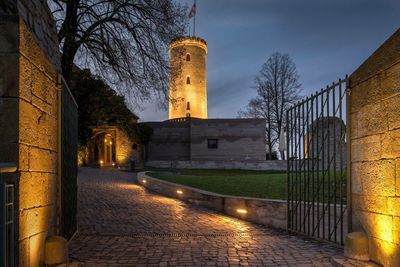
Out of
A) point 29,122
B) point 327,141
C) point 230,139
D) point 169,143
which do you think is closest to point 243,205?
point 327,141

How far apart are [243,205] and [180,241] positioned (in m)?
3.40

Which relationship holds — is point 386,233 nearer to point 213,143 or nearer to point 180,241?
point 180,241

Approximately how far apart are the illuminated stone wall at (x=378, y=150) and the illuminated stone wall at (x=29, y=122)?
165 inches

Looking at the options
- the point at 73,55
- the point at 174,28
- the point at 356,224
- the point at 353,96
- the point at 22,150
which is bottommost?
the point at 356,224

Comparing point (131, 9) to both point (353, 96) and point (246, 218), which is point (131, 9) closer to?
point (246, 218)

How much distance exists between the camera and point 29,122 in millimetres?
4395

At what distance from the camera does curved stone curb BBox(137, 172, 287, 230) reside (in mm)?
9242

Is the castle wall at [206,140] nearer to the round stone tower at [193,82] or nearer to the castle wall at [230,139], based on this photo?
the castle wall at [230,139]

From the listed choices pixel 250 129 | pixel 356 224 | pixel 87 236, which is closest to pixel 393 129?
pixel 356 224

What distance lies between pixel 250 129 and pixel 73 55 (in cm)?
3063

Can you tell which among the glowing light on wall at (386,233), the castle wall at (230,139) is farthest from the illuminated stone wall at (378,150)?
the castle wall at (230,139)

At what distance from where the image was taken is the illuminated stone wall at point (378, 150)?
187 inches

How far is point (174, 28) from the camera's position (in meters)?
11.4

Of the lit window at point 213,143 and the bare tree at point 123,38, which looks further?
the lit window at point 213,143
